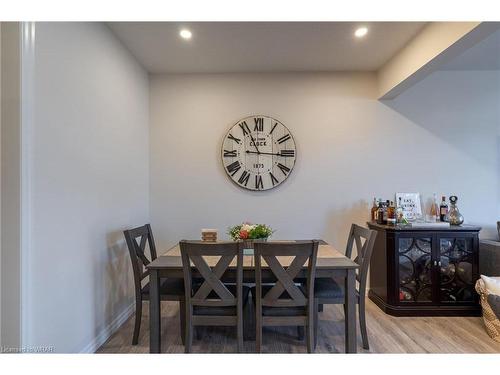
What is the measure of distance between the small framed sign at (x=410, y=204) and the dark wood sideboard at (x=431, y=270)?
43 cm

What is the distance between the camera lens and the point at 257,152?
10.7ft

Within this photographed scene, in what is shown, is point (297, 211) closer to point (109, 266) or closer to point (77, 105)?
point (109, 266)

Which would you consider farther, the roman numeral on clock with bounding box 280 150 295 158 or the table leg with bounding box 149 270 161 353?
the roman numeral on clock with bounding box 280 150 295 158

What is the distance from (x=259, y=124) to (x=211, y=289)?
2078 mm

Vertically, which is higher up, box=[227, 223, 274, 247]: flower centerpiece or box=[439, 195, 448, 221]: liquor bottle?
box=[439, 195, 448, 221]: liquor bottle

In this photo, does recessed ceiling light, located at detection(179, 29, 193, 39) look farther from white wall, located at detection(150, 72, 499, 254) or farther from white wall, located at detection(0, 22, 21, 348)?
white wall, located at detection(0, 22, 21, 348)

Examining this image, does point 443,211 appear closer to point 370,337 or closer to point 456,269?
point 456,269

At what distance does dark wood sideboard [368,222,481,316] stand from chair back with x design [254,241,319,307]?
142 centimetres

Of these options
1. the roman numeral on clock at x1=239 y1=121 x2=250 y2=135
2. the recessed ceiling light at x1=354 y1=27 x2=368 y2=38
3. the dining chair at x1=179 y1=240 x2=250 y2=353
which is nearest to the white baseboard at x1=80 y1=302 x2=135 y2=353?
the dining chair at x1=179 y1=240 x2=250 y2=353

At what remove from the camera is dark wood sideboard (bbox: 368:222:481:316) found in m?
2.75

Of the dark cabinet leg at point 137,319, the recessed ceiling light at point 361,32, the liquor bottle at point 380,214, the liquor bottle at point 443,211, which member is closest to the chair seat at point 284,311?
the dark cabinet leg at point 137,319

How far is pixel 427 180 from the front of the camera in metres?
3.24

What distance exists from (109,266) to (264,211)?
1.75 metres
